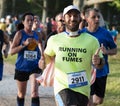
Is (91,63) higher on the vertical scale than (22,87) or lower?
higher

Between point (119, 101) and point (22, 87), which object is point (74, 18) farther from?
point (119, 101)

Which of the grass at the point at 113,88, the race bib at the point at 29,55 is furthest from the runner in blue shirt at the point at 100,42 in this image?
the grass at the point at 113,88

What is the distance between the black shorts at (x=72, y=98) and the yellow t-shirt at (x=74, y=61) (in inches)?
1.8

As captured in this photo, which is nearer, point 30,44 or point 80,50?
point 80,50

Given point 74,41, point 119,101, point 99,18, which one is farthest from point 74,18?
point 119,101

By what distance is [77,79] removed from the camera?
6.02m

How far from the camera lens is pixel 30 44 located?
8.75m

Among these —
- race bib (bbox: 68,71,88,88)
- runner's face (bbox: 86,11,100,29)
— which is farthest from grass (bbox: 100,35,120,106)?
race bib (bbox: 68,71,88,88)

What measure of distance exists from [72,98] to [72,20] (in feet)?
3.07

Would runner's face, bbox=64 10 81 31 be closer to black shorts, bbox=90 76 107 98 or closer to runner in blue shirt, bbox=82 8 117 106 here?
runner in blue shirt, bbox=82 8 117 106

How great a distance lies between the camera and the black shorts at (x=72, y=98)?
5.96 metres

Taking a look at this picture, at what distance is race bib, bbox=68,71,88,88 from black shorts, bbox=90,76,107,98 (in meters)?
1.85

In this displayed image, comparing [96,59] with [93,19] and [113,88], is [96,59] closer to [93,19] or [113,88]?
[93,19]

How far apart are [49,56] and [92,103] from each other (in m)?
1.56
